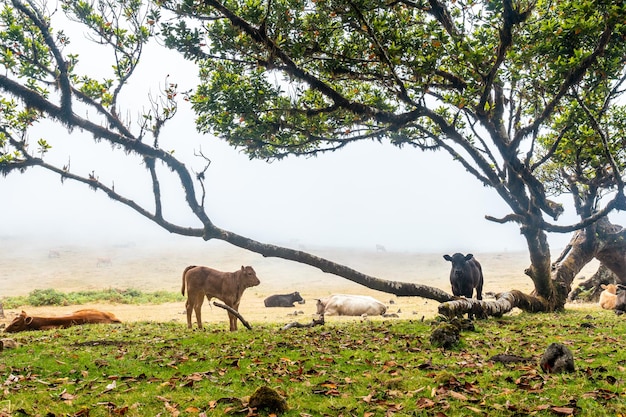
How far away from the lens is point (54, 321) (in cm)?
1614

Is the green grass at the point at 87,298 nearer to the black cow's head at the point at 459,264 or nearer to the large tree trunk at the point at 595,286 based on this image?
the black cow's head at the point at 459,264

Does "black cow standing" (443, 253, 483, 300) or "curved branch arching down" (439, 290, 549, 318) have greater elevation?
"black cow standing" (443, 253, 483, 300)

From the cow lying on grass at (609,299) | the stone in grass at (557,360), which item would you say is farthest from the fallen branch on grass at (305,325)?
the cow lying on grass at (609,299)

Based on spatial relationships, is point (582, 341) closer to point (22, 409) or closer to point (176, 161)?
point (22, 409)

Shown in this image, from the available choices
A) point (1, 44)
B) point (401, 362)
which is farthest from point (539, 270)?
point (1, 44)

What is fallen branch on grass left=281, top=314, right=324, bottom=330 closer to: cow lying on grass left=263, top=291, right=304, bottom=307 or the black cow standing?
the black cow standing

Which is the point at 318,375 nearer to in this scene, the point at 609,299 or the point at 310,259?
the point at 310,259

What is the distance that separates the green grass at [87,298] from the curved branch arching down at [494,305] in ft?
90.8

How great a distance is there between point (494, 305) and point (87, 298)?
31938mm

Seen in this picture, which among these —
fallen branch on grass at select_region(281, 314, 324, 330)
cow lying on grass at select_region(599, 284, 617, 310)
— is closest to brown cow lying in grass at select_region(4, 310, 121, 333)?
fallen branch on grass at select_region(281, 314, 324, 330)

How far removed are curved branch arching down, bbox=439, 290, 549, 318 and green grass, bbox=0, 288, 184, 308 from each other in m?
27.7

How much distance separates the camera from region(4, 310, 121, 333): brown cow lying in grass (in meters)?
15.6

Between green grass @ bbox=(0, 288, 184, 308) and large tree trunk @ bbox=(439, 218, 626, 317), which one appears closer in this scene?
large tree trunk @ bbox=(439, 218, 626, 317)

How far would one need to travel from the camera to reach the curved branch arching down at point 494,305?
48.4 ft
